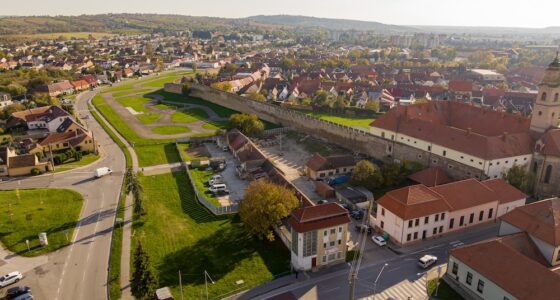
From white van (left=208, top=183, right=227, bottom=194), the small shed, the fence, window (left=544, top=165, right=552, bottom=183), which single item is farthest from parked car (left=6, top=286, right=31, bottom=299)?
window (left=544, top=165, right=552, bottom=183)

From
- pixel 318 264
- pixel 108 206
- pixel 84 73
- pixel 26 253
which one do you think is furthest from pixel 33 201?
pixel 84 73

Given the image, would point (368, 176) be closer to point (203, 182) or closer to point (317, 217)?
point (317, 217)

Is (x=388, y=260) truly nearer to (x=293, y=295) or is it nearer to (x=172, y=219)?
(x=293, y=295)

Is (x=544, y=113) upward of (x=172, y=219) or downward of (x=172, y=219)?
upward

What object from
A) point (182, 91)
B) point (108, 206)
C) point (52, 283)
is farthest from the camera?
point (182, 91)

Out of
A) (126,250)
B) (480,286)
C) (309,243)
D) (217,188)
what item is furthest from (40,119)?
(480,286)

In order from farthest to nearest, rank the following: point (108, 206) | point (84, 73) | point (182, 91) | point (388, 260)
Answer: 1. point (84, 73)
2. point (182, 91)
3. point (108, 206)
4. point (388, 260)

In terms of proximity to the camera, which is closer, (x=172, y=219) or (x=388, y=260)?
(x=388, y=260)
